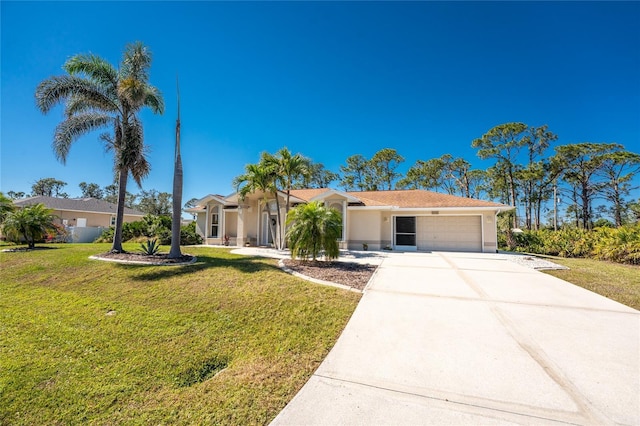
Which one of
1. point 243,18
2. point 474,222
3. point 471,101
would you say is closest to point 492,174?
point 471,101

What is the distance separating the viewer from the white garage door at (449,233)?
16.7m

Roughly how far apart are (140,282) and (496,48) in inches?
749

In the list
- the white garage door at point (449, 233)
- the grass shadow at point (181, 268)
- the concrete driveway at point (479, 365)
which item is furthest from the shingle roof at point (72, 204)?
the concrete driveway at point (479, 365)

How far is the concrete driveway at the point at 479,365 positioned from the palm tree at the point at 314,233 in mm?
3881

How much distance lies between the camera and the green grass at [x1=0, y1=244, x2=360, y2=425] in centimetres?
269

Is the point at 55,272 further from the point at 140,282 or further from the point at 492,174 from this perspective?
the point at 492,174

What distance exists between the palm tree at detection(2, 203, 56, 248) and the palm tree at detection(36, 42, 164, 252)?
16.3ft

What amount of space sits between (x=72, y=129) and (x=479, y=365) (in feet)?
50.6

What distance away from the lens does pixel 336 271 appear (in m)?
8.79

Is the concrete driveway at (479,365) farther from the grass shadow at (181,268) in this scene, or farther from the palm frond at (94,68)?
the palm frond at (94,68)

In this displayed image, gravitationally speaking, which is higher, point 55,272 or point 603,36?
point 603,36

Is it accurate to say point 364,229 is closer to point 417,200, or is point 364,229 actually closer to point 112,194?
point 417,200

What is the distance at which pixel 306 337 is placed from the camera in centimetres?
416

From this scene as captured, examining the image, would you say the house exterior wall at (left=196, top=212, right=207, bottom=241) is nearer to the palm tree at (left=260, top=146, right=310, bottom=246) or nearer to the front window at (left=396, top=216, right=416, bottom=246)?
the palm tree at (left=260, top=146, right=310, bottom=246)
